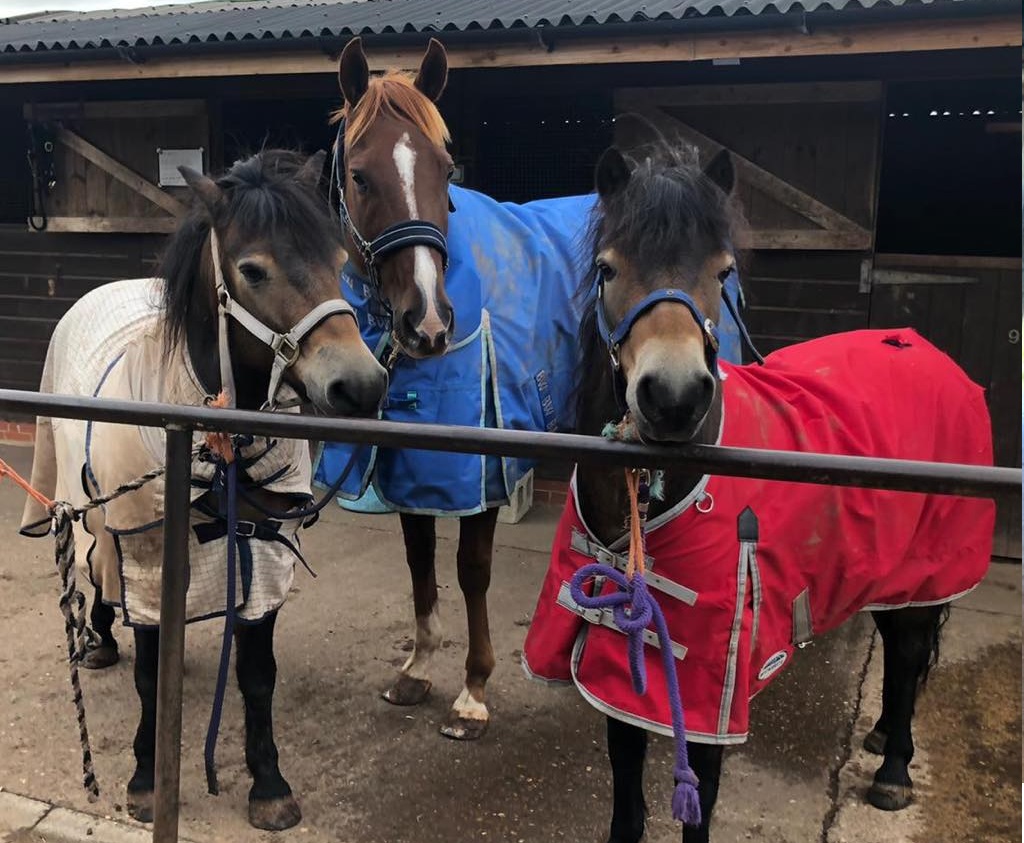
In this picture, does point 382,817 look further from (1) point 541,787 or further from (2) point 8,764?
(2) point 8,764

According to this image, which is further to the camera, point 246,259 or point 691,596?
point 246,259

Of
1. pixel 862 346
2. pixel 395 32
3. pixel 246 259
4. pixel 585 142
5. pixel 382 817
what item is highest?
pixel 395 32

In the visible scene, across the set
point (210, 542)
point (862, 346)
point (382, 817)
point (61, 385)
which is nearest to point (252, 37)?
point (61, 385)

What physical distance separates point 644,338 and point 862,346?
123 centimetres

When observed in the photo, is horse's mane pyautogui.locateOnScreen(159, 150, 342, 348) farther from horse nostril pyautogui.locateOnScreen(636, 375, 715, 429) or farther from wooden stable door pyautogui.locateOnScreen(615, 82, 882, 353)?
wooden stable door pyautogui.locateOnScreen(615, 82, 882, 353)

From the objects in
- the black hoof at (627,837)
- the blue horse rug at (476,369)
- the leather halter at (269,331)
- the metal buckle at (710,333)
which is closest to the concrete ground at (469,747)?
the black hoof at (627,837)

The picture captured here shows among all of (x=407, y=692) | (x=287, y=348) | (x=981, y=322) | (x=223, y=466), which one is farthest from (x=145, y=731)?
(x=981, y=322)

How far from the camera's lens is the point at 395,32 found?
14.1 feet

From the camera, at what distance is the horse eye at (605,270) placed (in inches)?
75.1

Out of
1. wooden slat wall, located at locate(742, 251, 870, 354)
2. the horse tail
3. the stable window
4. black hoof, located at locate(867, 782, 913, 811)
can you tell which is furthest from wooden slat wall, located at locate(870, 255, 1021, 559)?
black hoof, located at locate(867, 782, 913, 811)

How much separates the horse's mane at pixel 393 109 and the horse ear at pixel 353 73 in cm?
5

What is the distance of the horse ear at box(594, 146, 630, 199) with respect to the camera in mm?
2008

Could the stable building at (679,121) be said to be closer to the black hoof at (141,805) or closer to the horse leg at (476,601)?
the horse leg at (476,601)

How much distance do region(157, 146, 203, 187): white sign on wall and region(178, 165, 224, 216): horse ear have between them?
3.84m
